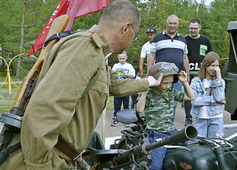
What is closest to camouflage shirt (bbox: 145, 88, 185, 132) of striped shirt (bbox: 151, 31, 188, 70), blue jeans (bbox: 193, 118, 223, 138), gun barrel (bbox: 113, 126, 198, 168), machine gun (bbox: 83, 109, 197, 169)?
blue jeans (bbox: 193, 118, 223, 138)

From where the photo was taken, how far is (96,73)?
1.64 metres

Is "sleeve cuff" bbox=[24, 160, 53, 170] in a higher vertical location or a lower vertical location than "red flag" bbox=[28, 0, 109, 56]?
lower

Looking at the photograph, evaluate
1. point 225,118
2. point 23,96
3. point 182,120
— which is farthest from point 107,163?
point 225,118

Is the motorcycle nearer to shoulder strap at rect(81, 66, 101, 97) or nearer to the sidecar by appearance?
the sidecar

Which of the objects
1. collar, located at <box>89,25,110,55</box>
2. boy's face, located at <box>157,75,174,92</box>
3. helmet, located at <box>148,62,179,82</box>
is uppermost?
collar, located at <box>89,25,110,55</box>

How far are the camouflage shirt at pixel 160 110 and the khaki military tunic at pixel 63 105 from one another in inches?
74.0

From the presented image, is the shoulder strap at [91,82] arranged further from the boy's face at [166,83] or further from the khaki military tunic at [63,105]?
the boy's face at [166,83]

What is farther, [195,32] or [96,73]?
[195,32]

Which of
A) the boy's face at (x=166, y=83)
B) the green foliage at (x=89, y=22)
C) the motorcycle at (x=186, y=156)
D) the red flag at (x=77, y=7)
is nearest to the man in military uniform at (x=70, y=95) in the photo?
the motorcycle at (x=186, y=156)

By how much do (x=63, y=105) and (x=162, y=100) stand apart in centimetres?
232

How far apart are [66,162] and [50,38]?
779mm

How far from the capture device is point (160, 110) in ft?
11.9

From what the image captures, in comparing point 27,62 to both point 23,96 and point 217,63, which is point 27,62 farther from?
point 23,96

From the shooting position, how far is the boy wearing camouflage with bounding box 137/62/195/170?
3.45 meters
